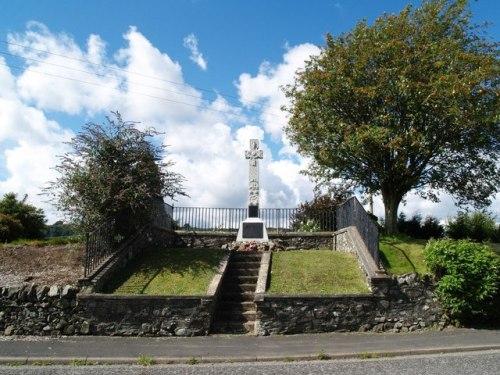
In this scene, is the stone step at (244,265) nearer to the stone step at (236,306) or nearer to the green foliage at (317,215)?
the stone step at (236,306)

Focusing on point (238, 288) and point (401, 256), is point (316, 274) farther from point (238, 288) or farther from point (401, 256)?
point (401, 256)

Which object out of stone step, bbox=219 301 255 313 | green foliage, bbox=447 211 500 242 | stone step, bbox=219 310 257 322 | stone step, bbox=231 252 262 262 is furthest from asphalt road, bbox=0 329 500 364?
green foliage, bbox=447 211 500 242

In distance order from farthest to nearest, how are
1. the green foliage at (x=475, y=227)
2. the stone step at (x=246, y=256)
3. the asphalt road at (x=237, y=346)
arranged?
the green foliage at (x=475, y=227) → the stone step at (x=246, y=256) → the asphalt road at (x=237, y=346)

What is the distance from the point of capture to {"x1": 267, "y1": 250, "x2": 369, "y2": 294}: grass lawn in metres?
10.9

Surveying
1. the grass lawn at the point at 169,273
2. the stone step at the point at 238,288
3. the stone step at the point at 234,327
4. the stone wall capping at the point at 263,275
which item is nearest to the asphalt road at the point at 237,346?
A: the stone step at the point at 234,327

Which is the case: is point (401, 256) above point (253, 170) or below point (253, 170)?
below

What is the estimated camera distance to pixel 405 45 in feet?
50.1

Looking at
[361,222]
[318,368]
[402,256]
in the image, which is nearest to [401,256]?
[402,256]

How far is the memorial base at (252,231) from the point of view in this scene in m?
16.2

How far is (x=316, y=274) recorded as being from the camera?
1184cm

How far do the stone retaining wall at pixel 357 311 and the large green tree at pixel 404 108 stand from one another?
17.7 feet

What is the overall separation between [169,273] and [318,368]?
18.9ft

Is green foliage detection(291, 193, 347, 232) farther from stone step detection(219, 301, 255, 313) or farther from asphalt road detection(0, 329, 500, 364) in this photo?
asphalt road detection(0, 329, 500, 364)

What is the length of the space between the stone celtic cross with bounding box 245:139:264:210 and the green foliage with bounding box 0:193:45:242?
9.40 meters
